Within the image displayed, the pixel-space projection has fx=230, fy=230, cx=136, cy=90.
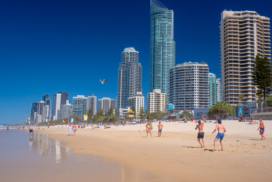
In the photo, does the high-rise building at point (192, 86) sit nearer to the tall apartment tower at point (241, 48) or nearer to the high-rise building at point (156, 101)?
the high-rise building at point (156, 101)

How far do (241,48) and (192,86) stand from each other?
56.2m

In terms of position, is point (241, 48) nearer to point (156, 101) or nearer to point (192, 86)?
point (192, 86)

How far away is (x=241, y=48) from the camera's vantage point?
114 metres

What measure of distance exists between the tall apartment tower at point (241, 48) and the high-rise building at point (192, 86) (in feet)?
160

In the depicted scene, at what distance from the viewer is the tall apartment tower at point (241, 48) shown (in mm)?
110938

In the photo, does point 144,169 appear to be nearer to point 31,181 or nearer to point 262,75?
point 31,181

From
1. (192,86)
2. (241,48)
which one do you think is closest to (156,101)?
(192,86)

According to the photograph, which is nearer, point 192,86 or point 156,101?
point 192,86

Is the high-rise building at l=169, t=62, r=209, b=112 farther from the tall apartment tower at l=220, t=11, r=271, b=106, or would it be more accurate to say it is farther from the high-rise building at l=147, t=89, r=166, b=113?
the tall apartment tower at l=220, t=11, r=271, b=106

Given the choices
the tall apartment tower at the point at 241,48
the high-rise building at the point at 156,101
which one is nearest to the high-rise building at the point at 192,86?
the high-rise building at the point at 156,101

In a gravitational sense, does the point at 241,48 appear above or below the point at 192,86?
above

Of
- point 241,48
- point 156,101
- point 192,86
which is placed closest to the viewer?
point 241,48

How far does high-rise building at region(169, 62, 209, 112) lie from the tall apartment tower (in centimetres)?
4874

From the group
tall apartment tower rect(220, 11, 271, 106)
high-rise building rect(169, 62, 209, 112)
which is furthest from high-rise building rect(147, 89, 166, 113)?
tall apartment tower rect(220, 11, 271, 106)
